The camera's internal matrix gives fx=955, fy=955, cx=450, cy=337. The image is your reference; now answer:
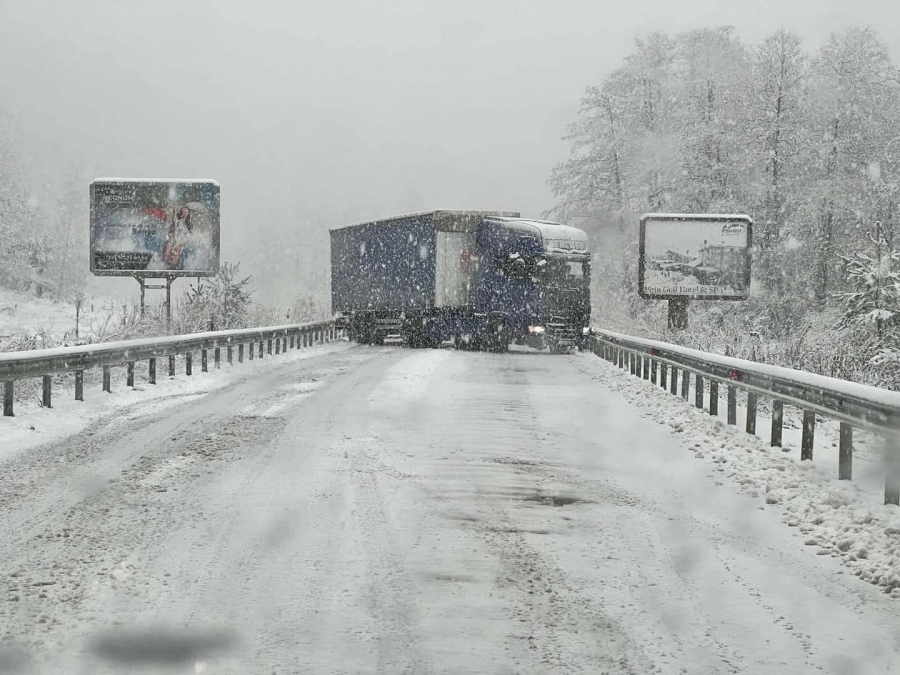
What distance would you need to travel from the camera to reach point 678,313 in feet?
92.7

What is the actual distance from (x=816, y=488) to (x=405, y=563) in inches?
152

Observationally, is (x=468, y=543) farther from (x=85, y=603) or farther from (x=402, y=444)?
(x=402, y=444)

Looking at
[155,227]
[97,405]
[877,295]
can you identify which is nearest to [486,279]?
[155,227]

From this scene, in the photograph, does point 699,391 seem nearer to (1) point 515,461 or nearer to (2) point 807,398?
(2) point 807,398

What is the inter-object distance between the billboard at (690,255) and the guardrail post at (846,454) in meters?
20.2

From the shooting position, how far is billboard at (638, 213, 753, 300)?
28.0m

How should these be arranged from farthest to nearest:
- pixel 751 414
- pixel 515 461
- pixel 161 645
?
pixel 751 414, pixel 515 461, pixel 161 645

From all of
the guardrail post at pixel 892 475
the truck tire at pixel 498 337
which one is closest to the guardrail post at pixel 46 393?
the guardrail post at pixel 892 475

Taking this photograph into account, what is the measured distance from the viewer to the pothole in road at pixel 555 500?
6988mm

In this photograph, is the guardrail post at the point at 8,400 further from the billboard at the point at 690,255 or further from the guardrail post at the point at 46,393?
the billboard at the point at 690,255

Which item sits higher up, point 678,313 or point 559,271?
point 559,271

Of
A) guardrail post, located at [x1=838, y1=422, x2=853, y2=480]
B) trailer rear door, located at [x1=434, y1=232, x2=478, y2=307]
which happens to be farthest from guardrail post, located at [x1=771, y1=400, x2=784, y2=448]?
trailer rear door, located at [x1=434, y1=232, x2=478, y2=307]

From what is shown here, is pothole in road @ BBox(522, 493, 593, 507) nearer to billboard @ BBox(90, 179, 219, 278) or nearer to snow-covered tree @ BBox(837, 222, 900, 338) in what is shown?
snow-covered tree @ BBox(837, 222, 900, 338)

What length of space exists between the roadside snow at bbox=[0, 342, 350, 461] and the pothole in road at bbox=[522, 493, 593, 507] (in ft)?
16.1
